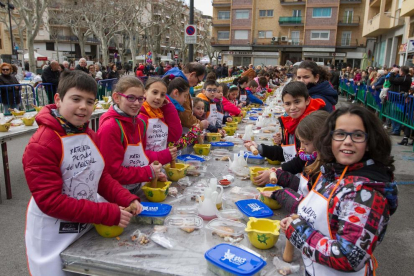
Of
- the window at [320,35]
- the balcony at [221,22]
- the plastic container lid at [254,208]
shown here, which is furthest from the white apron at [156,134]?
the balcony at [221,22]

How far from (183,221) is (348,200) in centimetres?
94

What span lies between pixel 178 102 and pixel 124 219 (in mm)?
1903

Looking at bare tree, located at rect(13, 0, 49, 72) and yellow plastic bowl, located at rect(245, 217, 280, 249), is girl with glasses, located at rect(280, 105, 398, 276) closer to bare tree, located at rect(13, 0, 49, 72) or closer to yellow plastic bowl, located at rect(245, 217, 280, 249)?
yellow plastic bowl, located at rect(245, 217, 280, 249)

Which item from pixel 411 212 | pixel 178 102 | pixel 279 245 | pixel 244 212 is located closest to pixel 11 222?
pixel 178 102

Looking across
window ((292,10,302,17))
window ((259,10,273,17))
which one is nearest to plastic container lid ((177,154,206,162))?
window ((292,10,302,17))

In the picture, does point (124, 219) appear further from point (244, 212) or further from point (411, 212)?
point (411, 212)

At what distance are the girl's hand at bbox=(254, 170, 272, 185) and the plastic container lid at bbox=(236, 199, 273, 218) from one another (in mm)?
361

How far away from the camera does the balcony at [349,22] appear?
39.8 m

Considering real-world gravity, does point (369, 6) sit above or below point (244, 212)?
above

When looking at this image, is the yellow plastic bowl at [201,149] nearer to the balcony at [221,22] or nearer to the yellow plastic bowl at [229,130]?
the yellow plastic bowl at [229,130]

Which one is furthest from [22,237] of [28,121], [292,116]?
[292,116]

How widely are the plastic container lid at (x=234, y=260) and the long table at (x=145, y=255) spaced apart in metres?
0.06

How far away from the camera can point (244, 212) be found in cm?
188

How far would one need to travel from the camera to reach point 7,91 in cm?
822
